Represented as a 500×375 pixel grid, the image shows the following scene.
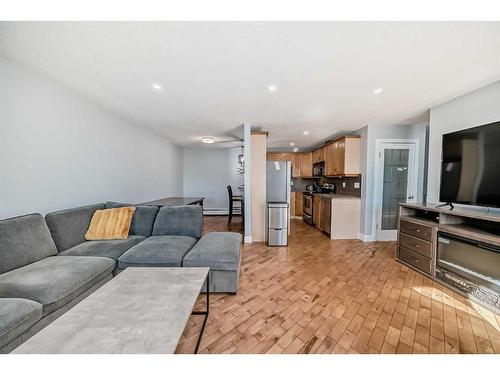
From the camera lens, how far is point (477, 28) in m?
1.35

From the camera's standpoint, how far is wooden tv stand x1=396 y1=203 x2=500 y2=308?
196 cm

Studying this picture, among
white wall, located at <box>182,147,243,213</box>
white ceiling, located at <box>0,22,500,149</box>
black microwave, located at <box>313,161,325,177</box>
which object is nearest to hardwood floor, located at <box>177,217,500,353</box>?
white ceiling, located at <box>0,22,500,149</box>

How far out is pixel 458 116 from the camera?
2.54 metres

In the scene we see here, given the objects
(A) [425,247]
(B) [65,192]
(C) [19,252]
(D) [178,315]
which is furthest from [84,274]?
(A) [425,247]

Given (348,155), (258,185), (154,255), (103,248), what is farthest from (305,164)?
(103,248)

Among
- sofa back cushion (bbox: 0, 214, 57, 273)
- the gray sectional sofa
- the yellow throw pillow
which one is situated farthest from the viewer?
the yellow throw pillow

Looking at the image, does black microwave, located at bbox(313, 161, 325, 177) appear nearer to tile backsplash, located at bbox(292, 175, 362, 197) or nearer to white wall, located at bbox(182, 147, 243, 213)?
tile backsplash, located at bbox(292, 175, 362, 197)

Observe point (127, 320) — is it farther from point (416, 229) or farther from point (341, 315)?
point (416, 229)

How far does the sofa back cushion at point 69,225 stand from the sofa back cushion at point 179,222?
785mm

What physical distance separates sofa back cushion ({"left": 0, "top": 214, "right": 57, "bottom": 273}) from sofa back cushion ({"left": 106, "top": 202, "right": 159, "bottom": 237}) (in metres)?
0.83

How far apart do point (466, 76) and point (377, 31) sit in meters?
1.47

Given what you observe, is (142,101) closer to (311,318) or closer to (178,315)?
(178,315)

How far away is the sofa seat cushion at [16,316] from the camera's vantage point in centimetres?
102
